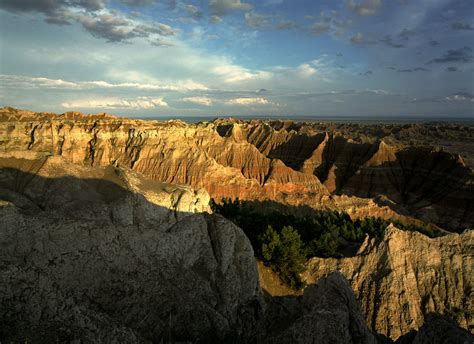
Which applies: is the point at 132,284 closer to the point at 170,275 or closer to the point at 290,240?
the point at 170,275

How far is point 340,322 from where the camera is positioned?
10.2m

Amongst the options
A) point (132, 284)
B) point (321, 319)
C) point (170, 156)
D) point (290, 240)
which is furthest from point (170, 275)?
point (170, 156)

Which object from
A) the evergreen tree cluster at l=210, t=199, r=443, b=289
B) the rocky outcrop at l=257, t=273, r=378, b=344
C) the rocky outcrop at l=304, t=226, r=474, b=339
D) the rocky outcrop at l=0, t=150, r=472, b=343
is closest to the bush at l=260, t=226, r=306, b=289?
the evergreen tree cluster at l=210, t=199, r=443, b=289

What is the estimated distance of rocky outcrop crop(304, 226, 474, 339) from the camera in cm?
2338

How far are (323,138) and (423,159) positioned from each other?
2638cm

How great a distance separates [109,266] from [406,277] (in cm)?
2101

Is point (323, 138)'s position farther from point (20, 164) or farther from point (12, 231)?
point (12, 231)

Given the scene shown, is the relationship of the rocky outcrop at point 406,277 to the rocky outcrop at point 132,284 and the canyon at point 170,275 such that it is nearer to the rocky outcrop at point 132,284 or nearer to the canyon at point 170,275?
the canyon at point 170,275

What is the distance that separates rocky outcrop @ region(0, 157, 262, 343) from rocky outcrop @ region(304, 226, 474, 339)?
11398 mm

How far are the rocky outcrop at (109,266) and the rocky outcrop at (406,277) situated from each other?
1140cm

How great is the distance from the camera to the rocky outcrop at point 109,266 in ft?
23.9

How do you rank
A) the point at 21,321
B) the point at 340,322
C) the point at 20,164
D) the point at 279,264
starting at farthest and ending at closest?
1. the point at 279,264
2. the point at 20,164
3. the point at 340,322
4. the point at 21,321

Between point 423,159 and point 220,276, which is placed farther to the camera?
point 423,159

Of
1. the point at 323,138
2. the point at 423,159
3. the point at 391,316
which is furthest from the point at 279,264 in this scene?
the point at 323,138
